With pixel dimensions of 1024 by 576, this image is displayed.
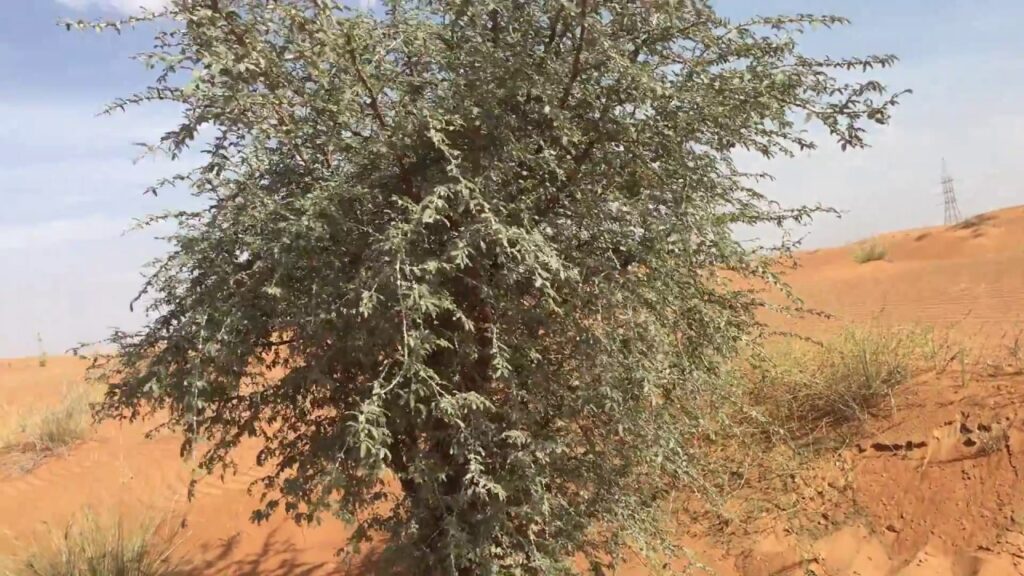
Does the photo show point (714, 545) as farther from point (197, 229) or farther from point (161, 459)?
point (161, 459)

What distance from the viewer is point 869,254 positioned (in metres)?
26.2

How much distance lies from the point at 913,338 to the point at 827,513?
2.66 metres

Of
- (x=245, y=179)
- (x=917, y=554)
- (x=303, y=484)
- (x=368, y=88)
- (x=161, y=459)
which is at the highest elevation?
(x=368, y=88)

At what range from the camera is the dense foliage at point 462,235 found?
11.4ft

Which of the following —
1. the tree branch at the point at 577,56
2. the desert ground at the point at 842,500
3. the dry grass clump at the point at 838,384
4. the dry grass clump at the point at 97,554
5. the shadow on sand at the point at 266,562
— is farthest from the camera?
the shadow on sand at the point at 266,562

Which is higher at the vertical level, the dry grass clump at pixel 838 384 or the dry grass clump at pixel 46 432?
the dry grass clump at pixel 46 432

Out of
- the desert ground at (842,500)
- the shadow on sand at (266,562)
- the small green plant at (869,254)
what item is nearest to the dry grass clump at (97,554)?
the shadow on sand at (266,562)

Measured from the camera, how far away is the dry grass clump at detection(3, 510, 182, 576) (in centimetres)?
641

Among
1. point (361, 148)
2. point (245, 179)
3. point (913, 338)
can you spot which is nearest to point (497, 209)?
point (361, 148)

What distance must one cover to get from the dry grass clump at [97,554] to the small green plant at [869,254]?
24.4m

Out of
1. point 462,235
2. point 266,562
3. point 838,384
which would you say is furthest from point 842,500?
point 266,562

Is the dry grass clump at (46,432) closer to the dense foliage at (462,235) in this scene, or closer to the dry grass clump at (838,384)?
the dense foliage at (462,235)

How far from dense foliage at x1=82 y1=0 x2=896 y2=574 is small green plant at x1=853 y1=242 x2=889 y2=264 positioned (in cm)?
2409

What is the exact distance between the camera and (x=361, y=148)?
377cm
